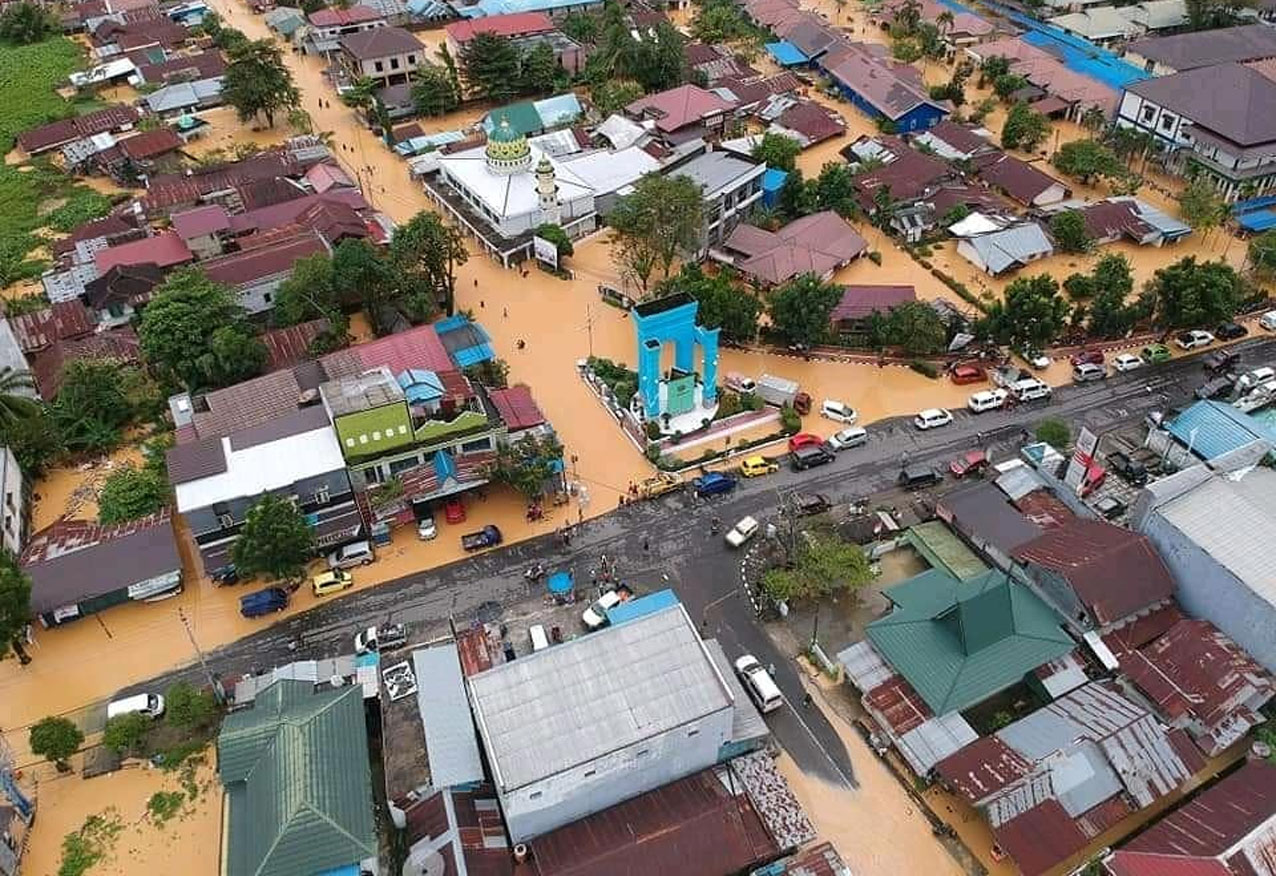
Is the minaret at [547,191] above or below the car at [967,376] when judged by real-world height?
above

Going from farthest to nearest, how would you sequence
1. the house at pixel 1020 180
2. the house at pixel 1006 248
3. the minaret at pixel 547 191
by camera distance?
the house at pixel 1020 180, the minaret at pixel 547 191, the house at pixel 1006 248

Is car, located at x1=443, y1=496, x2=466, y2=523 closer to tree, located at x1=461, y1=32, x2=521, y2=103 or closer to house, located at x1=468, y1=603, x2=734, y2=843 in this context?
house, located at x1=468, y1=603, x2=734, y2=843

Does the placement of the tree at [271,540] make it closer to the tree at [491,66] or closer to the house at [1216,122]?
the tree at [491,66]

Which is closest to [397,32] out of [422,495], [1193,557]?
[422,495]

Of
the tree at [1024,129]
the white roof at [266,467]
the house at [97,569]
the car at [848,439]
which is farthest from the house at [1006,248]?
the house at [97,569]

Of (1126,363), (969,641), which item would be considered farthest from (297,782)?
(1126,363)

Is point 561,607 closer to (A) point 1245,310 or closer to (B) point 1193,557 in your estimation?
(B) point 1193,557

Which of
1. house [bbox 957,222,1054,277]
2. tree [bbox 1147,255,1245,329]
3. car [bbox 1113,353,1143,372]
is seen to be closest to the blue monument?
house [bbox 957,222,1054,277]
